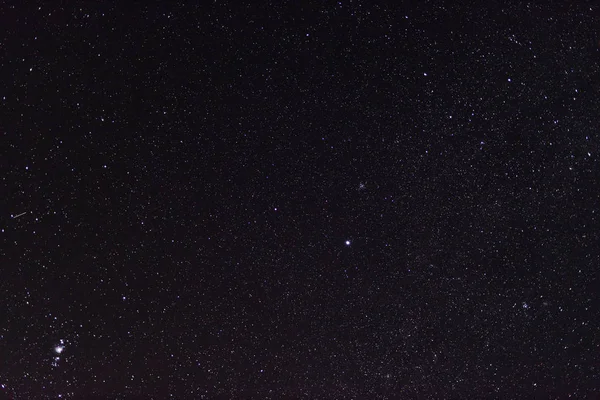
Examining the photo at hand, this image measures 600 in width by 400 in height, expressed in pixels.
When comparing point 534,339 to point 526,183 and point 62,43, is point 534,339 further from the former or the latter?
point 62,43

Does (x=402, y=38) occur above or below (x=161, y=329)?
above

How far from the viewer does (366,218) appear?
2.11 ft

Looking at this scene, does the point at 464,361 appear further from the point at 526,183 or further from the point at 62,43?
the point at 62,43

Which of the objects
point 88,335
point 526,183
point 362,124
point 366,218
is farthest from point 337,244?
point 88,335

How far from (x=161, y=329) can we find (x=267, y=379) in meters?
0.17

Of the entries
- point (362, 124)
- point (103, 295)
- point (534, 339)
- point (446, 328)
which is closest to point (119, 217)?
point (103, 295)

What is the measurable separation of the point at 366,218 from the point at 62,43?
0.49 m

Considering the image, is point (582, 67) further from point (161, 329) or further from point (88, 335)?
point (88, 335)

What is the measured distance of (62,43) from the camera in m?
0.65

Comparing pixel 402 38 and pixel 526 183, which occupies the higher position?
pixel 402 38

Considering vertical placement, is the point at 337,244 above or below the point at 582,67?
below

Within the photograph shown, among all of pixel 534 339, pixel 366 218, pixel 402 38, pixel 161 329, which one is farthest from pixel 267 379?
pixel 402 38

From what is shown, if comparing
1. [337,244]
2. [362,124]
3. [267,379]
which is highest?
[362,124]

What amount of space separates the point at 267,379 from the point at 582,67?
2.02 feet
